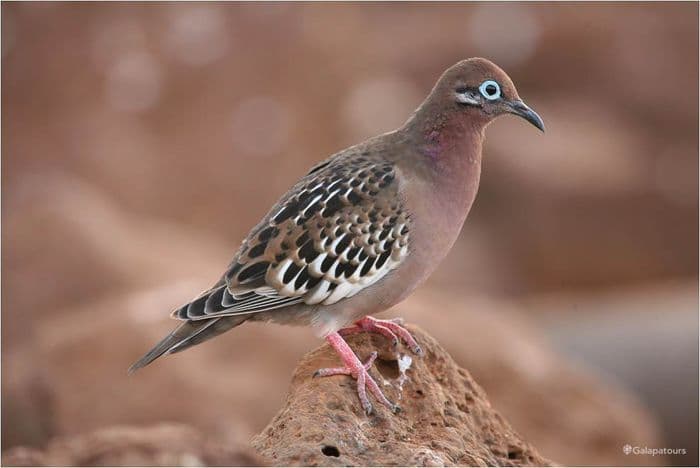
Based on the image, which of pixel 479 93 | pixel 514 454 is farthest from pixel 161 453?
pixel 479 93

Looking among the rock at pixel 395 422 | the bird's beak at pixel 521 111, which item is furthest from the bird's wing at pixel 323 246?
the bird's beak at pixel 521 111

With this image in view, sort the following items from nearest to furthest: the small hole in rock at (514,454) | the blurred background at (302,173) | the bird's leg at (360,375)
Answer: the bird's leg at (360,375) → the small hole in rock at (514,454) → the blurred background at (302,173)

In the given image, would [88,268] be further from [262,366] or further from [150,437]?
[150,437]

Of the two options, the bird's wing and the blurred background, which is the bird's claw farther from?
the blurred background

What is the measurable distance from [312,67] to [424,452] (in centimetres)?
2074

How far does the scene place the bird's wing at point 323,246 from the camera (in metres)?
8.23

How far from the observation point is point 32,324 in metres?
15.9

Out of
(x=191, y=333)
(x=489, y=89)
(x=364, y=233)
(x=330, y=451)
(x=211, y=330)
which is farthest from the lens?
(x=489, y=89)

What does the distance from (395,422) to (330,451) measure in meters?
0.74

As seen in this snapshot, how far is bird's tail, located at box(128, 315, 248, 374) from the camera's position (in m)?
8.05

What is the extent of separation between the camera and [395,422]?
752 centimetres

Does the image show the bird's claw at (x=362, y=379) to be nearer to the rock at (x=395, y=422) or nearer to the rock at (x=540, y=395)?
the rock at (x=395, y=422)

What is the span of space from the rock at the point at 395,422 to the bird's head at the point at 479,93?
64.4 inches

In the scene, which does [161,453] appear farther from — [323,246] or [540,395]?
[540,395]
